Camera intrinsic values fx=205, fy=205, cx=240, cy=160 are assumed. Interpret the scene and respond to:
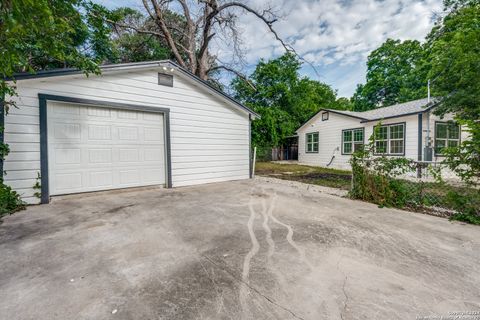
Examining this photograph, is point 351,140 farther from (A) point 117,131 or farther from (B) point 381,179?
(A) point 117,131

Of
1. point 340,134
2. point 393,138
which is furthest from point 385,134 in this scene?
point 340,134

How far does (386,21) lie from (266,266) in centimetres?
1277

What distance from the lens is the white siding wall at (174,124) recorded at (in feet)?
13.8

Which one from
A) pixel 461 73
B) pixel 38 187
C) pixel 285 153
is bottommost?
pixel 38 187

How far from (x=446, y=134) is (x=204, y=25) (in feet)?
43.7

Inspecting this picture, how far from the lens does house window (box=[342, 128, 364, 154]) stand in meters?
11.6

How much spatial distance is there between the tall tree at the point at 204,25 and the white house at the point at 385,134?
18.3 ft

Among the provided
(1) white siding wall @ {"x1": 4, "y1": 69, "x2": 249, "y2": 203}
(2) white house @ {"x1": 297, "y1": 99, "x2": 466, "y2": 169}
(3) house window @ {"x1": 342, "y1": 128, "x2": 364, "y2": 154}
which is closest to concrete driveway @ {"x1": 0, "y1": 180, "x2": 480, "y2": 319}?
(1) white siding wall @ {"x1": 4, "y1": 69, "x2": 249, "y2": 203}

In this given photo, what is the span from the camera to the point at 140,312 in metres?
1.45

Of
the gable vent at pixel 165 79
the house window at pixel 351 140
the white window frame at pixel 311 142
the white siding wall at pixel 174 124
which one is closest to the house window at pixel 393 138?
the house window at pixel 351 140

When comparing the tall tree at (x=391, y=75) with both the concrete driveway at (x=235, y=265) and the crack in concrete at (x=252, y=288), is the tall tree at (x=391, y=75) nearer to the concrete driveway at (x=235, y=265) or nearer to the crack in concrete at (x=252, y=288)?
the concrete driveway at (x=235, y=265)

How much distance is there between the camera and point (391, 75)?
78.4ft

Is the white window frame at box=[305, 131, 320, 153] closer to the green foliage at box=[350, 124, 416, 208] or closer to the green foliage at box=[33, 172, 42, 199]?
the green foliage at box=[350, 124, 416, 208]

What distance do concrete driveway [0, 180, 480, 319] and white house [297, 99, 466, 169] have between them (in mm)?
2967
